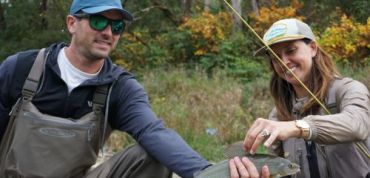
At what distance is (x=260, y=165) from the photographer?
2621mm

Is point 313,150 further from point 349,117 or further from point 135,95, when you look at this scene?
point 135,95

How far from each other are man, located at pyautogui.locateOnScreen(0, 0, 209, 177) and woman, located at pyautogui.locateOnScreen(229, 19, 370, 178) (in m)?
0.69

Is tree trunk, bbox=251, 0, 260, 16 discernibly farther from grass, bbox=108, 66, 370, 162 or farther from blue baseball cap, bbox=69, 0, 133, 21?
blue baseball cap, bbox=69, 0, 133, 21

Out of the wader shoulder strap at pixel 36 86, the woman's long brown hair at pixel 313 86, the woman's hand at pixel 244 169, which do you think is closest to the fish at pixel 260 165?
the woman's hand at pixel 244 169

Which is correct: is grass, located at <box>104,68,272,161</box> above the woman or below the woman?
below

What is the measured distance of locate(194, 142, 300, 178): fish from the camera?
A: 2.59 meters

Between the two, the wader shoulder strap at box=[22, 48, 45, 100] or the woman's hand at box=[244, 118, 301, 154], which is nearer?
the woman's hand at box=[244, 118, 301, 154]

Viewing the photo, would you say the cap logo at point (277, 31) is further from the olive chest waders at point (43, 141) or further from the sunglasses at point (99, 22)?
the olive chest waders at point (43, 141)

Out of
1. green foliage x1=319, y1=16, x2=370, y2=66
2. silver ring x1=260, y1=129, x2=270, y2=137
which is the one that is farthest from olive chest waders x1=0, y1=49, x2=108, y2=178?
green foliage x1=319, y1=16, x2=370, y2=66

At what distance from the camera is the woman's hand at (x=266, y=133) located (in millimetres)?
2482

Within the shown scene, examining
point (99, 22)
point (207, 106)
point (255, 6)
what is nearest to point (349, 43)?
point (255, 6)

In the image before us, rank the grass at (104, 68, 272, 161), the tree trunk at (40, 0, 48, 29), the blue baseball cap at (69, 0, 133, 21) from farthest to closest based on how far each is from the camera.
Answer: the tree trunk at (40, 0, 48, 29), the grass at (104, 68, 272, 161), the blue baseball cap at (69, 0, 133, 21)

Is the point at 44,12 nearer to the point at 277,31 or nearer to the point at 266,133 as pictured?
the point at 277,31

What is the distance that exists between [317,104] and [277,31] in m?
0.44
